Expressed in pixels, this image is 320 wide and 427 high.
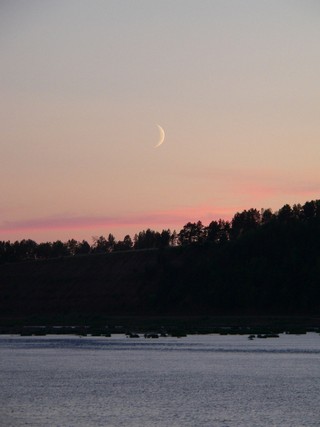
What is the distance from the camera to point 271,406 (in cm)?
4853

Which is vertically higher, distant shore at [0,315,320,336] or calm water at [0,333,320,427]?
distant shore at [0,315,320,336]

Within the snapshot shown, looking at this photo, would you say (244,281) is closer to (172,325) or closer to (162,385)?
(172,325)

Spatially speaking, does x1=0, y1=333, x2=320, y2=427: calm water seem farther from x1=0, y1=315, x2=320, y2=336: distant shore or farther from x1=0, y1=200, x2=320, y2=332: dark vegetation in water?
x1=0, y1=200, x2=320, y2=332: dark vegetation in water

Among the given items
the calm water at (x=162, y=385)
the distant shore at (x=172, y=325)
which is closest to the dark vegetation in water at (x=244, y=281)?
the distant shore at (x=172, y=325)

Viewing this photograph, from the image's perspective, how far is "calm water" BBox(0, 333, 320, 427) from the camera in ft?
148

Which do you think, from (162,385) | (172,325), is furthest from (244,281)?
(162,385)

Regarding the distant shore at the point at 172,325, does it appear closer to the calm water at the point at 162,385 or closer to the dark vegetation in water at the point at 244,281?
the dark vegetation in water at the point at 244,281

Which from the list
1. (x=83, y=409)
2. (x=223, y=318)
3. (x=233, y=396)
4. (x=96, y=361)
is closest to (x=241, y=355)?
(x=96, y=361)

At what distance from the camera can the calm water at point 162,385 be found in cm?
4500

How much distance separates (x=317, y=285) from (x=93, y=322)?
3548 centimetres

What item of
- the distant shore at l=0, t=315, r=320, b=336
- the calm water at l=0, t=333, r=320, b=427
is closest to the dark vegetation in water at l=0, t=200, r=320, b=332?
the distant shore at l=0, t=315, r=320, b=336

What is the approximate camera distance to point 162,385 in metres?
57.8

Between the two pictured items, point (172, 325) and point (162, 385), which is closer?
point (162, 385)

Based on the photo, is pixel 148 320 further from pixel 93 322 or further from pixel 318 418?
pixel 318 418
